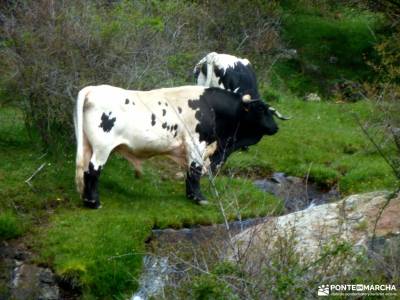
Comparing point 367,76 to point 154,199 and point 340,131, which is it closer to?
point 340,131

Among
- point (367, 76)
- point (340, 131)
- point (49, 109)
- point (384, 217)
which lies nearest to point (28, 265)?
point (49, 109)

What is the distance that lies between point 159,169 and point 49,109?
8.19ft

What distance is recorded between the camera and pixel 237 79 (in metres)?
19.7

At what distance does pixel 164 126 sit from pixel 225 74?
4.45m

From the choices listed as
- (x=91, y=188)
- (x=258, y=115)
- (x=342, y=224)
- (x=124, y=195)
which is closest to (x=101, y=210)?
(x=91, y=188)

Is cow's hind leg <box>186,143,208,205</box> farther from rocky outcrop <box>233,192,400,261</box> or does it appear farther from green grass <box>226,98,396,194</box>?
rocky outcrop <box>233,192,400,261</box>

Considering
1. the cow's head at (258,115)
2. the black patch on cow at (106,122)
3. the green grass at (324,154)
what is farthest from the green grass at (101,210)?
the green grass at (324,154)

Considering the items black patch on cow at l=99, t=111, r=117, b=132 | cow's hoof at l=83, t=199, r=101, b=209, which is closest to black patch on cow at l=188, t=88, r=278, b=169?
black patch on cow at l=99, t=111, r=117, b=132

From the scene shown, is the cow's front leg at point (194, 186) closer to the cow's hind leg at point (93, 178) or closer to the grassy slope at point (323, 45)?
the cow's hind leg at point (93, 178)

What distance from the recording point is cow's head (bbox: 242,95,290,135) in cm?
1677

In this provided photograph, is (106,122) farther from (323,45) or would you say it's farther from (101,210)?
(323,45)

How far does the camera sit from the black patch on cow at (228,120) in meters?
16.1

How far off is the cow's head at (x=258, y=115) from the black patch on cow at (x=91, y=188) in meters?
3.13

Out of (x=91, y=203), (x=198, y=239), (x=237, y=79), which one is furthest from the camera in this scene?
(x=237, y=79)
